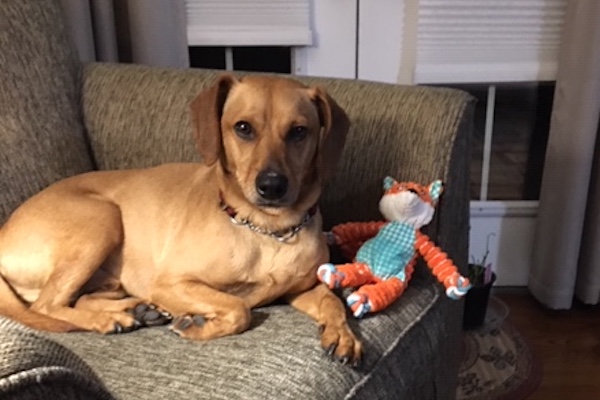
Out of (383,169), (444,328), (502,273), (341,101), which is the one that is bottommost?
(502,273)

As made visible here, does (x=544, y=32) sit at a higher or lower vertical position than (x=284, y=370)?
higher

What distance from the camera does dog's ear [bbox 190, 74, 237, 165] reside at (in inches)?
52.5

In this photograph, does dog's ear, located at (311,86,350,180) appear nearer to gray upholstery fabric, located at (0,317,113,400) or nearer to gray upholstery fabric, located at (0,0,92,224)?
gray upholstery fabric, located at (0,0,92,224)

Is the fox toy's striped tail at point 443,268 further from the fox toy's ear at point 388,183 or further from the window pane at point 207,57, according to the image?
the window pane at point 207,57

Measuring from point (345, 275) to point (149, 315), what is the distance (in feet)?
1.13

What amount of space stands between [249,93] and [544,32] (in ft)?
3.91

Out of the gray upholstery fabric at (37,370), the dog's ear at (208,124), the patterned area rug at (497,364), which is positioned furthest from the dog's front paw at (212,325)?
the patterned area rug at (497,364)

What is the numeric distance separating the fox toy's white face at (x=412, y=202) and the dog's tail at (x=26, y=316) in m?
0.58

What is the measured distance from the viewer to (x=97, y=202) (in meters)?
1.46

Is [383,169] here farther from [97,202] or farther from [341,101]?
[97,202]

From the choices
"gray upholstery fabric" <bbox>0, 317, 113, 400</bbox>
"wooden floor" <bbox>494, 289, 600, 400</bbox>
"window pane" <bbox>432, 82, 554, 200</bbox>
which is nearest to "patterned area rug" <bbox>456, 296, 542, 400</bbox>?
"wooden floor" <bbox>494, 289, 600, 400</bbox>

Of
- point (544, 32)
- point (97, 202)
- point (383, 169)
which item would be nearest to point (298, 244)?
point (383, 169)

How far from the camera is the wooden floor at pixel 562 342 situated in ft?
6.40

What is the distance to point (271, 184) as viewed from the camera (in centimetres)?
127
